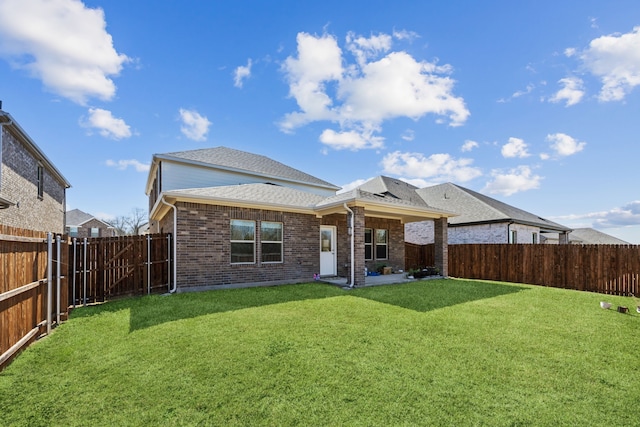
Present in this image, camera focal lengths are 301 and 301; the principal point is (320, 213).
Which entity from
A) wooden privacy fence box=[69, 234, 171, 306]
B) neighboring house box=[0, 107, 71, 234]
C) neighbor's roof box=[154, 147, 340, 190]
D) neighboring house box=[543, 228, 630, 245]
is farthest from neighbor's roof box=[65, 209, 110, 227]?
neighboring house box=[543, 228, 630, 245]

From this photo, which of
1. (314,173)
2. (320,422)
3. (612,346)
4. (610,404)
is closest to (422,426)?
(320,422)

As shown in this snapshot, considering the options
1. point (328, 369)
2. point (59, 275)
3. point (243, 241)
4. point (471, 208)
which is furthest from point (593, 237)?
point (59, 275)

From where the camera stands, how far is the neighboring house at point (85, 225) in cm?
4006

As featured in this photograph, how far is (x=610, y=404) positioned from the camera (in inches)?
118

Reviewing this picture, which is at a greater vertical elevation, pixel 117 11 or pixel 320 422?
pixel 117 11

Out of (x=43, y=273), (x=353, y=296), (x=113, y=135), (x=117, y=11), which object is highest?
(x=117, y=11)

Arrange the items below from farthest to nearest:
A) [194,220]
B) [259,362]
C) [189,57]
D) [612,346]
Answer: [189,57]
[194,220]
[612,346]
[259,362]

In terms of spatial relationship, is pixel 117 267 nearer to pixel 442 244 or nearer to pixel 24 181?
pixel 24 181

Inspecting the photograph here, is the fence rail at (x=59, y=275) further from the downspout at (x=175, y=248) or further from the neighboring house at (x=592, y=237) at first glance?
the neighboring house at (x=592, y=237)

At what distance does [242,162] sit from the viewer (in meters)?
17.0

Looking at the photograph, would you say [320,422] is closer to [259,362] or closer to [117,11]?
[259,362]

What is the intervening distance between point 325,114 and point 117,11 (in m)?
8.60

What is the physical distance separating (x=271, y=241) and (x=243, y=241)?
1.03 meters

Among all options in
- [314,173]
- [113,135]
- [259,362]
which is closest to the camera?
[259,362]
